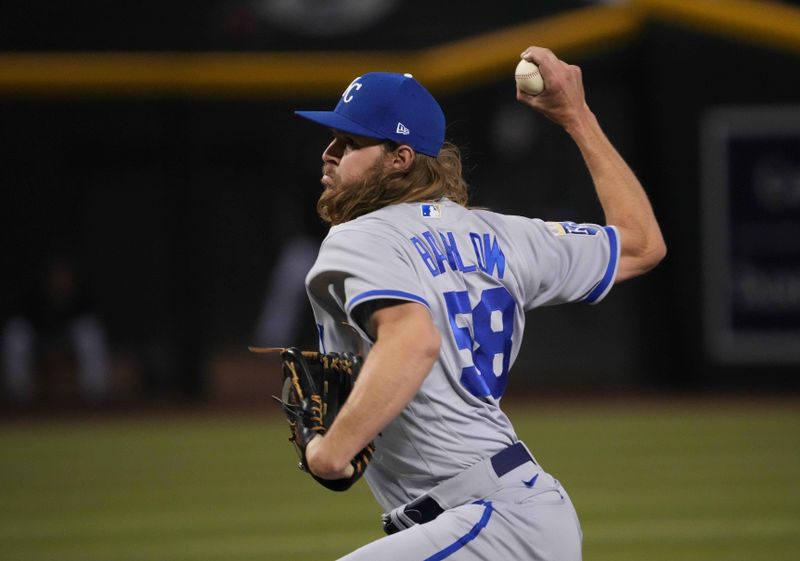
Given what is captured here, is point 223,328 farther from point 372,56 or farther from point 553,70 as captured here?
point 553,70

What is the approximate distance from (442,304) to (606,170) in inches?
26.7

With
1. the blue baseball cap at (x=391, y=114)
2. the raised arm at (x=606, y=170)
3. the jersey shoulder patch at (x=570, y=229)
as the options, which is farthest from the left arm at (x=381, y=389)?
the raised arm at (x=606, y=170)

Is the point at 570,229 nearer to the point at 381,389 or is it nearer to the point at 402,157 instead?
the point at 402,157

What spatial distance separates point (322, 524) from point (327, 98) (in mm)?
7137

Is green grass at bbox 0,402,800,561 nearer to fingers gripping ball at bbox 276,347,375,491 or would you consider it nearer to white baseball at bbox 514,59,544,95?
white baseball at bbox 514,59,544,95

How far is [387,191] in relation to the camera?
2754 mm

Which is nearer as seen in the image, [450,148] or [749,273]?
[450,148]

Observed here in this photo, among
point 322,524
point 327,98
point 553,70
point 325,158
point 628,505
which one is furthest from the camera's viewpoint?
point 327,98

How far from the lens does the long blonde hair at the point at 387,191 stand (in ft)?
8.99

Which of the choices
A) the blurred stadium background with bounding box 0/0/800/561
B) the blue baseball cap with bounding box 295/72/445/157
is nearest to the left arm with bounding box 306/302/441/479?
the blue baseball cap with bounding box 295/72/445/157

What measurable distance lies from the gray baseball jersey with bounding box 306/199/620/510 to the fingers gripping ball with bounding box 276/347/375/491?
0.29 ft

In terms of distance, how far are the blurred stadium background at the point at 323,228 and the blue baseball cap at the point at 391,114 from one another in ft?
17.8

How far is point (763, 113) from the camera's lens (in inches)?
537

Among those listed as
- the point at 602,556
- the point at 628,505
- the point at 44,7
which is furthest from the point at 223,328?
the point at 602,556
